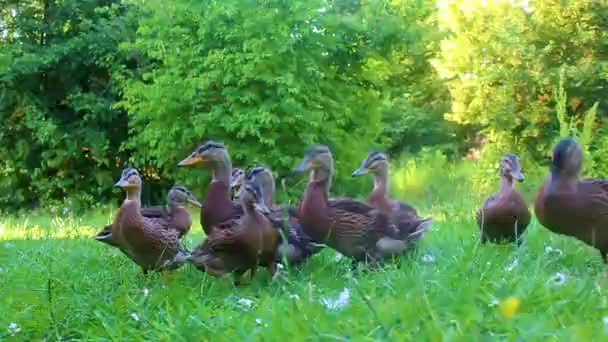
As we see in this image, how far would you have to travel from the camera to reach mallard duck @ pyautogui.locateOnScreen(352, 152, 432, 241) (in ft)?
14.0

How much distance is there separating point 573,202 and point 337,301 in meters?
1.51

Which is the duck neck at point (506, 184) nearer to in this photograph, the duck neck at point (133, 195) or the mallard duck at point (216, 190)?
the mallard duck at point (216, 190)

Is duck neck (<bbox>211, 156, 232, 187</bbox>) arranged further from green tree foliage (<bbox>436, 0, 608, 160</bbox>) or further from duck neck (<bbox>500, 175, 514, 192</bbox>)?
green tree foliage (<bbox>436, 0, 608, 160</bbox>)

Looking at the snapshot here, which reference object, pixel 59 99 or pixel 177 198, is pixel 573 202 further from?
pixel 59 99

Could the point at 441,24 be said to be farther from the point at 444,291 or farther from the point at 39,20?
the point at 444,291

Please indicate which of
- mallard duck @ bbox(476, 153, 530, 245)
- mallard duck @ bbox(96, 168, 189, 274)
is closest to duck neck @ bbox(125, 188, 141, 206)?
mallard duck @ bbox(96, 168, 189, 274)

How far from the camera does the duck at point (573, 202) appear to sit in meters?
3.67

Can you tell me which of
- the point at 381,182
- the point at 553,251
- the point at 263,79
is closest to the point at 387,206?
the point at 381,182

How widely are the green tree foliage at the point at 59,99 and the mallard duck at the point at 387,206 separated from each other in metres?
8.46

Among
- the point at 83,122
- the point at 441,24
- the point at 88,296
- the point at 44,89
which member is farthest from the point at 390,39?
the point at 88,296

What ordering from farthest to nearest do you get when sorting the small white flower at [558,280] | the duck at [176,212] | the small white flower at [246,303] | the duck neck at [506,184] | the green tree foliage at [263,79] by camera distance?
the green tree foliage at [263,79], the duck at [176,212], the duck neck at [506,184], the small white flower at [246,303], the small white flower at [558,280]

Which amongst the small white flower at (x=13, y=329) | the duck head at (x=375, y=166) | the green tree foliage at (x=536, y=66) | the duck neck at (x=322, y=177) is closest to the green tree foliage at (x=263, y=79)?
the green tree foliage at (x=536, y=66)

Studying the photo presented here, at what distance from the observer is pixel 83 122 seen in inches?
498

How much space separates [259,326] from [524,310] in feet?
3.02
